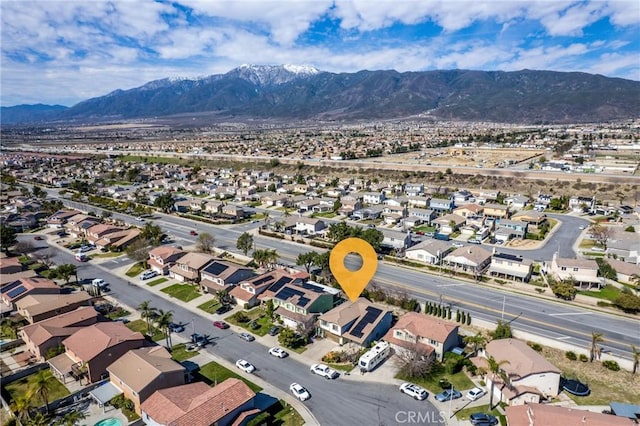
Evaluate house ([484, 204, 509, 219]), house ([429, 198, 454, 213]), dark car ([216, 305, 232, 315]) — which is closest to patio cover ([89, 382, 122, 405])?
dark car ([216, 305, 232, 315])

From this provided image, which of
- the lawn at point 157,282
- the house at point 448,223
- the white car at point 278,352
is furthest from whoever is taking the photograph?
the house at point 448,223

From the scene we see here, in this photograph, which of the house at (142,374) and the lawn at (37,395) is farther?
the lawn at (37,395)

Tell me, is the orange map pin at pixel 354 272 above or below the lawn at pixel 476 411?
above

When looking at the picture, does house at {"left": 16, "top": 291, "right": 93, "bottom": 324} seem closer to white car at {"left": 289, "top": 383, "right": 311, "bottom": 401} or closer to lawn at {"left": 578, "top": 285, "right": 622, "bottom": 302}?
white car at {"left": 289, "top": 383, "right": 311, "bottom": 401}

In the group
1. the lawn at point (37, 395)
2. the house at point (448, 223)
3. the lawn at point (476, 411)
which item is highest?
the house at point (448, 223)

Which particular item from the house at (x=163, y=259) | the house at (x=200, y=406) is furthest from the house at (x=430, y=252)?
the house at (x=200, y=406)

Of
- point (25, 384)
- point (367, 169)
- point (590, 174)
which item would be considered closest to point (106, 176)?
point (367, 169)

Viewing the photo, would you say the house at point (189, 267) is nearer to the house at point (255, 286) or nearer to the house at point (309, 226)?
the house at point (255, 286)

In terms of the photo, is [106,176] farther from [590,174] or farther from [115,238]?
[590,174]
